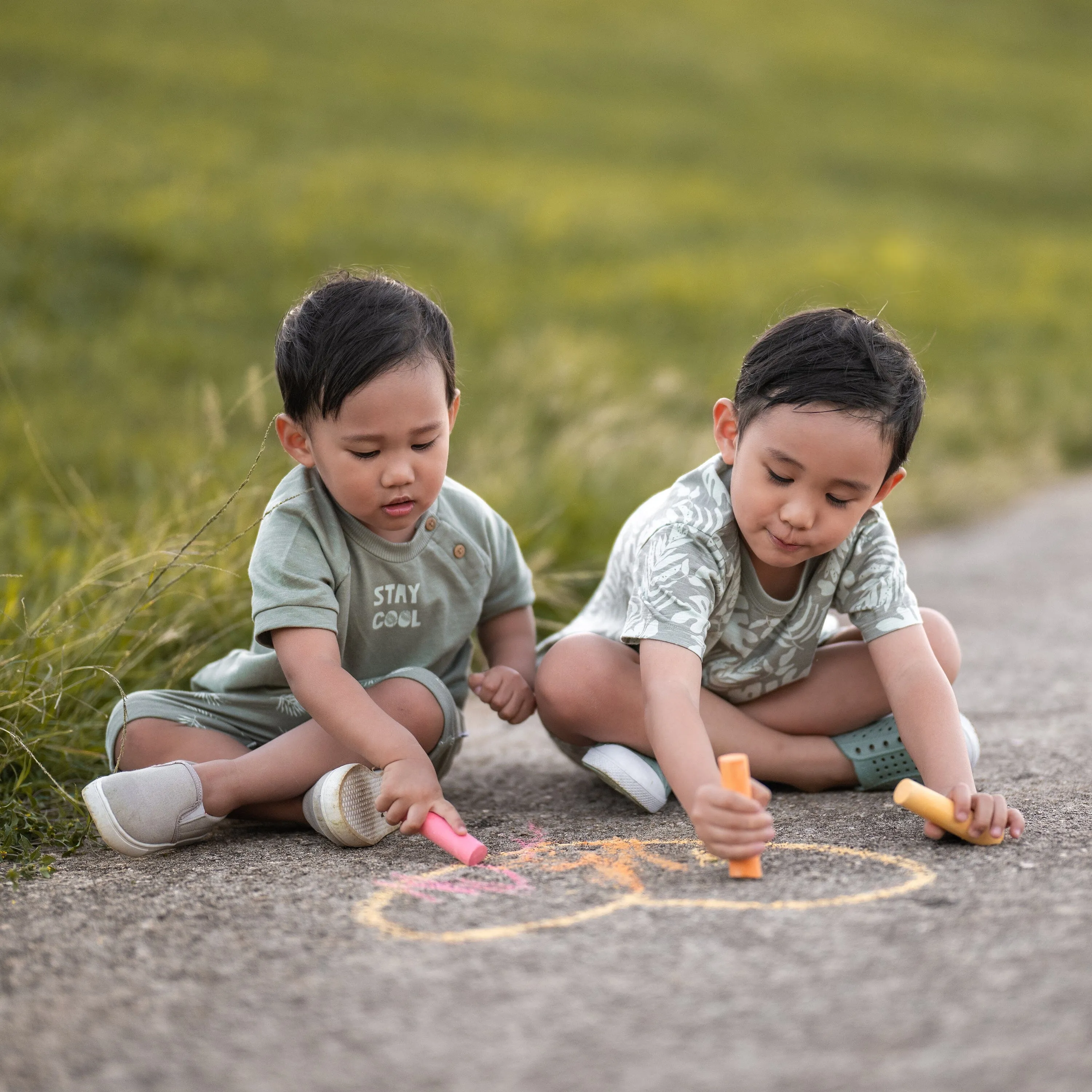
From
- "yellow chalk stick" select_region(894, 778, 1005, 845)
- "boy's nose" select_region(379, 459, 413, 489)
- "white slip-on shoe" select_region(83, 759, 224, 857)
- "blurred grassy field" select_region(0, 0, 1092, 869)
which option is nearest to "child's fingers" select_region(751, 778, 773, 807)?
"yellow chalk stick" select_region(894, 778, 1005, 845)

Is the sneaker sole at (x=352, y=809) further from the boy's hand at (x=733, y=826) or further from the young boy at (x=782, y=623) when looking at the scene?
the boy's hand at (x=733, y=826)

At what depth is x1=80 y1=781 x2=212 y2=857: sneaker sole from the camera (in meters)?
2.11

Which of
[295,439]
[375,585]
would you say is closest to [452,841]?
[375,585]

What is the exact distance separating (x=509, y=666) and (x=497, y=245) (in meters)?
7.22

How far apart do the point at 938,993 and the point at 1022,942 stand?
0.18 meters

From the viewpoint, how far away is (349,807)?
2.14 meters

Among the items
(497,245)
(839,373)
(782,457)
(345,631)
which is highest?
(497,245)

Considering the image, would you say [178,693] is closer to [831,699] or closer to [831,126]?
[831,699]

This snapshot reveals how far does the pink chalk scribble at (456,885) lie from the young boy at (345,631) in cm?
13

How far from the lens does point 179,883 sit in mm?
1979

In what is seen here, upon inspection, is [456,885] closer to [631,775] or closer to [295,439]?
[631,775]

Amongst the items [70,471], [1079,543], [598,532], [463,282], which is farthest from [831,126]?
[70,471]

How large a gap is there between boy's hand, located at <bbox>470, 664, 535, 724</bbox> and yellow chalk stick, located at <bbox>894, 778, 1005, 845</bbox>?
0.77m

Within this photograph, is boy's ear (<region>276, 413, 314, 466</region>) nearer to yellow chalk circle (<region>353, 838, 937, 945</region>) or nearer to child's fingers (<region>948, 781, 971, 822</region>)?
yellow chalk circle (<region>353, 838, 937, 945</region>)
